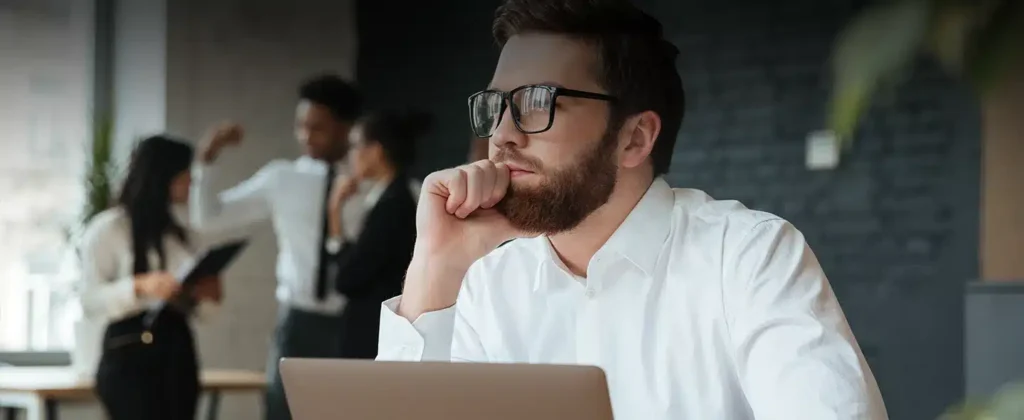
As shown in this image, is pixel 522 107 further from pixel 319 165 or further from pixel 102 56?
pixel 102 56

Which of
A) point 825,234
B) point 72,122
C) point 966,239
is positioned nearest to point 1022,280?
point 966,239

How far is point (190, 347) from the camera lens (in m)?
4.11

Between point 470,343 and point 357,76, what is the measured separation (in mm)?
4488

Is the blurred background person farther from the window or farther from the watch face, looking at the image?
the window

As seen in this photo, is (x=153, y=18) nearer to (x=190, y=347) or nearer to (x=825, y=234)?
(x=190, y=347)

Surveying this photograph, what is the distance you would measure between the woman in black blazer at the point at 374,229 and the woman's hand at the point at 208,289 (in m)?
0.54

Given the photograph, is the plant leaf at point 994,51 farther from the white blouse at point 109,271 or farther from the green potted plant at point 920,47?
the white blouse at point 109,271

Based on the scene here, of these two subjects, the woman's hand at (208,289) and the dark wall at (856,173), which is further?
the woman's hand at (208,289)

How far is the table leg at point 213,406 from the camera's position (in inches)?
192

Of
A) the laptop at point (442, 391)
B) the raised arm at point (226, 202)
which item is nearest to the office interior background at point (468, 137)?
the raised arm at point (226, 202)

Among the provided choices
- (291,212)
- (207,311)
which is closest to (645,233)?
(291,212)

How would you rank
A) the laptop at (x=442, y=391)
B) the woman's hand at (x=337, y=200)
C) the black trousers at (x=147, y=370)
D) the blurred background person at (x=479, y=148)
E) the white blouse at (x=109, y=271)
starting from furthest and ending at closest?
the woman's hand at (x=337, y=200) < the white blouse at (x=109, y=271) < the black trousers at (x=147, y=370) < the blurred background person at (x=479, y=148) < the laptop at (x=442, y=391)

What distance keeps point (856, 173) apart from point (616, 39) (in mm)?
2922

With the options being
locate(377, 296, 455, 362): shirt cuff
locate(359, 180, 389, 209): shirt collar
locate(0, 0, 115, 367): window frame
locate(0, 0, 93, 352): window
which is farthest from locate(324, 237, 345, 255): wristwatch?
locate(377, 296, 455, 362): shirt cuff
